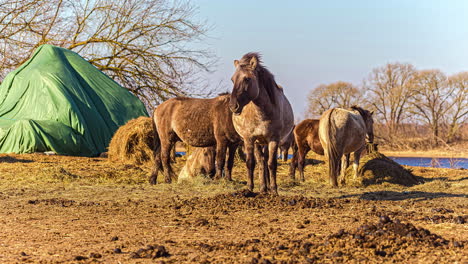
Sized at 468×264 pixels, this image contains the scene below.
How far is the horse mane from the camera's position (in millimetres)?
7137

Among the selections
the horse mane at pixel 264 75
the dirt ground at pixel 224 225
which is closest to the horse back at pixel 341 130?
the dirt ground at pixel 224 225

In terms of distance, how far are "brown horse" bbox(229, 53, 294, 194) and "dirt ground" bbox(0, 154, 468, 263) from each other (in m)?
0.68

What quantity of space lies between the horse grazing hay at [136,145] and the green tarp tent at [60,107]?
9.30 ft

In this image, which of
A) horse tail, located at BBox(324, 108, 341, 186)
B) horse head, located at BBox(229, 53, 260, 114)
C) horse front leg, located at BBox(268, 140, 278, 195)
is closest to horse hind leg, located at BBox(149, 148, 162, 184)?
horse tail, located at BBox(324, 108, 341, 186)

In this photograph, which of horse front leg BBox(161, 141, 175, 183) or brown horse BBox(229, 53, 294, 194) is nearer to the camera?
brown horse BBox(229, 53, 294, 194)

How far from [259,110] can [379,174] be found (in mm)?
4846

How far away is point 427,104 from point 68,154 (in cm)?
2782

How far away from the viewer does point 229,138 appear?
9125mm

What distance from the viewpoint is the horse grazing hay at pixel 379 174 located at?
10.9 metres

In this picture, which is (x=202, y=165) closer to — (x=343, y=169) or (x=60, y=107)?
(x=343, y=169)

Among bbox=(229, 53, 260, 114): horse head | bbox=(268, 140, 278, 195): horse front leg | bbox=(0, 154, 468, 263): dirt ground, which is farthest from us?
bbox=(268, 140, 278, 195): horse front leg

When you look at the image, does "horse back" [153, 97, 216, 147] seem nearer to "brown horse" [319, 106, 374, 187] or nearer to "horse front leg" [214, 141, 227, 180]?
"horse front leg" [214, 141, 227, 180]

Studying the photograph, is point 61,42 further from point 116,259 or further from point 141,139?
point 116,259

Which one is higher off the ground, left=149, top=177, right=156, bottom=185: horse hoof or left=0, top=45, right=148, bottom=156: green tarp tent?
left=0, top=45, right=148, bottom=156: green tarp tent
